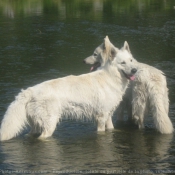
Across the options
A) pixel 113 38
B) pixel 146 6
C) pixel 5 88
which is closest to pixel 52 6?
pixel 146 6

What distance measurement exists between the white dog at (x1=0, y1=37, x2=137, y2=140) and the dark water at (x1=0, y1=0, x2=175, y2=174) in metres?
0.47

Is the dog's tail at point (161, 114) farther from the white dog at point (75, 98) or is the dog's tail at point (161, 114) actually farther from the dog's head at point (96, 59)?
the dog's head at point (96, 59)

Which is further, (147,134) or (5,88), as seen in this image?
(5,88)

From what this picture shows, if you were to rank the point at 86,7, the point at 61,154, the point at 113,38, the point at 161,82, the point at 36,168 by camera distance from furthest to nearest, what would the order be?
the point at 86,7, the point at 113,38, the point at 161,82, the point at 61,154, the point at 36,168

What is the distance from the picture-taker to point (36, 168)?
845cm

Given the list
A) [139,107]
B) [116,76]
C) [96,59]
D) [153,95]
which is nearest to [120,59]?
[116,76]

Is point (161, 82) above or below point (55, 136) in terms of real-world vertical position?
above

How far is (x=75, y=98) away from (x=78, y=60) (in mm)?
9082

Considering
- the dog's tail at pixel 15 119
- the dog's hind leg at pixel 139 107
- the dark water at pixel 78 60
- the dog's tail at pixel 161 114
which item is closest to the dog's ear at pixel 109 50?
the dog's hind leg at pixel 139 107

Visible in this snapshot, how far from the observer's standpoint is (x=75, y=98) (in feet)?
31.8

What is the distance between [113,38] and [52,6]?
18141 millimetres

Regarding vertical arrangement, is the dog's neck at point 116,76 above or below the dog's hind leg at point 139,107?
above

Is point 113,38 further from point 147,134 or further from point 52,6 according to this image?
point 52,6

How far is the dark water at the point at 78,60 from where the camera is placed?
8805 millimetres
